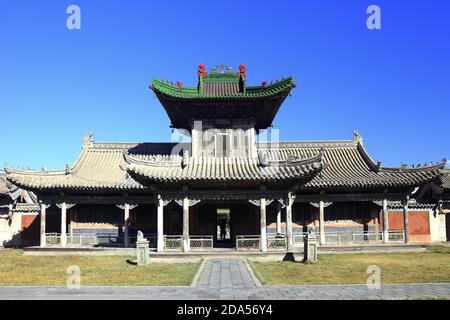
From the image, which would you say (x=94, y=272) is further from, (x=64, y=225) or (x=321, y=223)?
(x=321, y=223)

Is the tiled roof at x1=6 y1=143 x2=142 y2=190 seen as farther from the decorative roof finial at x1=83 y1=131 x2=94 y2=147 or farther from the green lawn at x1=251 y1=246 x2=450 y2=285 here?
the green lawn at x1=251 y1=246 x2=450 y2=285

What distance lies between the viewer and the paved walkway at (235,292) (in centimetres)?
Result: 1075

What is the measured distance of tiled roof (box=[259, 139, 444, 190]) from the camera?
79.6ft

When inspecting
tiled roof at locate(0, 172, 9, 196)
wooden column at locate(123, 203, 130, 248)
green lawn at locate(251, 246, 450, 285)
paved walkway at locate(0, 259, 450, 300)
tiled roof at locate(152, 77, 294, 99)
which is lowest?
green lawn at locate(251, 246, 450, 285)

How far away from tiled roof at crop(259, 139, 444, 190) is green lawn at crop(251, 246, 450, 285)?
4.20m

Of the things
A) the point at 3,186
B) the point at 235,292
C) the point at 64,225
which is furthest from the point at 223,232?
the point at 235,292

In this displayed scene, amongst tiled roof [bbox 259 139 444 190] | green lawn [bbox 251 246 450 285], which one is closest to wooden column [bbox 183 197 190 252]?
green lawn [bbox 251 246 450 285]

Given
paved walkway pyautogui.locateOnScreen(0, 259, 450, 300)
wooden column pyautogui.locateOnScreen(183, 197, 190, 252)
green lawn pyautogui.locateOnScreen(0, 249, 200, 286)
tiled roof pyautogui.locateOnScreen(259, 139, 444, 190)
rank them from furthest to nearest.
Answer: tiled roof pyautogui.locateOnScreen(259, 139, 444, 190), wooden column pyautogui.locateOnScreen(183, 197, 190, 252), green lawn pyautogui.locateOnScreen(0, 249, 200, 286), paved walkway pyautogui.locateOnScreen(0, 259, 450, 300)

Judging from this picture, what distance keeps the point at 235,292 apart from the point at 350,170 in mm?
17954

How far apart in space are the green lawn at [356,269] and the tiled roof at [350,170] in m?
4.20

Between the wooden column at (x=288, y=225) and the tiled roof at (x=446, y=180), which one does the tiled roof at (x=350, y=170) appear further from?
the tiled roof at (x=446, y=180)

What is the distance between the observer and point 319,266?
56.8ft
